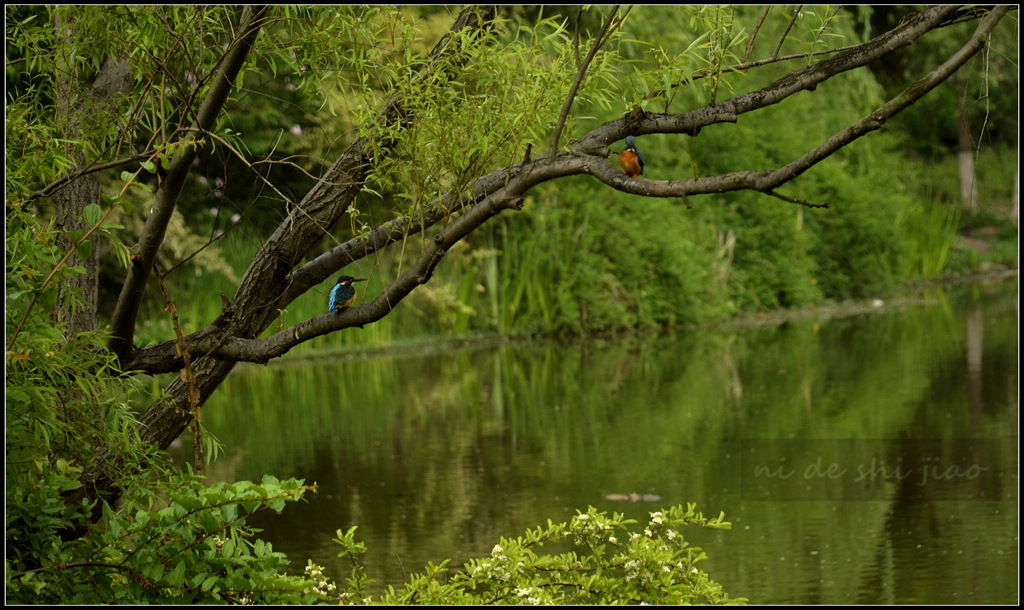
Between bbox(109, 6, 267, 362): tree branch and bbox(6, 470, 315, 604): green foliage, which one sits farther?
bbox(109, 6, 267, 362): tree branch

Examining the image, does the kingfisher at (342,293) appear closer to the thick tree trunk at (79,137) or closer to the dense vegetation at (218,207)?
the dense vegetation at (218,207)

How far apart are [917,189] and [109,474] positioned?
21784mm

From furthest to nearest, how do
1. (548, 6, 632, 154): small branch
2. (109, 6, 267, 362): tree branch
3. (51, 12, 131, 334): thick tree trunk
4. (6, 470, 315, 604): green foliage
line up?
(51, 12, 131, 334): thick tree trunk → (109, 6, 267, 362): tree branch → (548, 6, 632, 154): small branch → (6, 470, 315, 604): green foliage

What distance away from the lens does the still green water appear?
619 cm

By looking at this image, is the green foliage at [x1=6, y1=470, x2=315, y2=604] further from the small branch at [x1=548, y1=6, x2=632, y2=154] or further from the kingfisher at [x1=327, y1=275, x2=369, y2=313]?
→ the kingfisher at [x1=327, y1=275, x2=369, y2=313]

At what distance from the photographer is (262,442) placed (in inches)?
366

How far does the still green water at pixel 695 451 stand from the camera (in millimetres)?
6191

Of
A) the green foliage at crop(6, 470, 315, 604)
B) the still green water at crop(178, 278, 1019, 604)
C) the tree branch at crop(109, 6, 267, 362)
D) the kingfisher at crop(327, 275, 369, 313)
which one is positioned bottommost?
the still green water at crop(178, 278, 1019, 604)

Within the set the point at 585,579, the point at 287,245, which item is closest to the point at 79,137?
the point at 287,245

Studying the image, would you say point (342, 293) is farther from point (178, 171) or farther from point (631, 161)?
point (631, 161)

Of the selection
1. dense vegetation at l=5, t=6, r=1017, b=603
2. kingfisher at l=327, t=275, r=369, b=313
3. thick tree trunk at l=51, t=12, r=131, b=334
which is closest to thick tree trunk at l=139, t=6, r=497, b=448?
dense vegetation at l=5, t=6, r=1017, b=603

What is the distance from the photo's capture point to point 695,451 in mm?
8516

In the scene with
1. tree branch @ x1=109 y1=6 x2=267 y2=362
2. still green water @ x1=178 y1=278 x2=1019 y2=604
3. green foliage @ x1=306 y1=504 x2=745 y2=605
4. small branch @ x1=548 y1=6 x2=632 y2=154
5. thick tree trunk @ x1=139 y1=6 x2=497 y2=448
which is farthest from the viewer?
still green water @ x1=178 y1=278 x2=1019 y2=604

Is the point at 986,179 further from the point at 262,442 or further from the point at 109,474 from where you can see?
the point at 109,474
